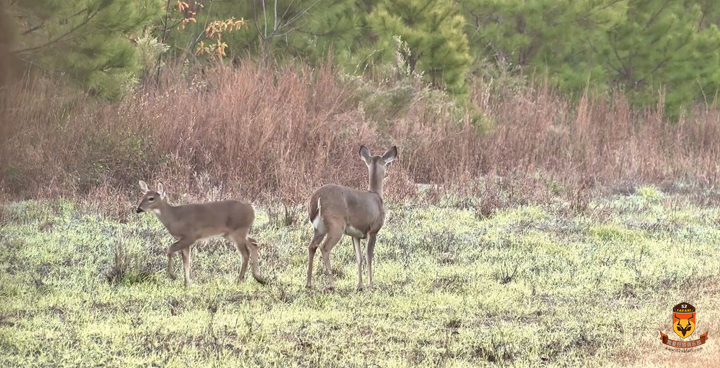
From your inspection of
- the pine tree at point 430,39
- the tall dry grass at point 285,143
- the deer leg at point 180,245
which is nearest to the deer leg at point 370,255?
the deer leg at point 180,245

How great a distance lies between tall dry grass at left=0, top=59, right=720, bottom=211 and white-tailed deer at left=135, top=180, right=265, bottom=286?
4.42m

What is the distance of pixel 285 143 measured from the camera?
49.6 ft

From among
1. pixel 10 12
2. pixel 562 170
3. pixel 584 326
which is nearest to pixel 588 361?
pixel 584 326

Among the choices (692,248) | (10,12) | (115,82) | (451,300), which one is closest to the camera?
(451,300)

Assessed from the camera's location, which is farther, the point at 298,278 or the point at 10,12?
the point at 10,12

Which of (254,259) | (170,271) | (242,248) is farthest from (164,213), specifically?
(254,259)

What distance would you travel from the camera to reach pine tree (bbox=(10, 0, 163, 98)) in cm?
1286

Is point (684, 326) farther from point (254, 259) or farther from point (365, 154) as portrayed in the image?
point (254, 259)

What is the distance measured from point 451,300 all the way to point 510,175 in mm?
7916


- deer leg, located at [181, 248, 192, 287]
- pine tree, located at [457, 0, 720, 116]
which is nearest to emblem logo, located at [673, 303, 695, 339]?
deer leg, located at [181, 248, 192, 287]

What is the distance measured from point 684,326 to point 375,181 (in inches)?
112

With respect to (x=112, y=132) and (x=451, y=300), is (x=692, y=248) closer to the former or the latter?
(x=451, y=300)

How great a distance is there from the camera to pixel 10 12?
40.3 ft

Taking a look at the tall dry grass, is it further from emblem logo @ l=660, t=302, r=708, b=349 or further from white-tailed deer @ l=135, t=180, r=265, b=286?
emblem logo @ l=660, t=302, r=708, b=349
